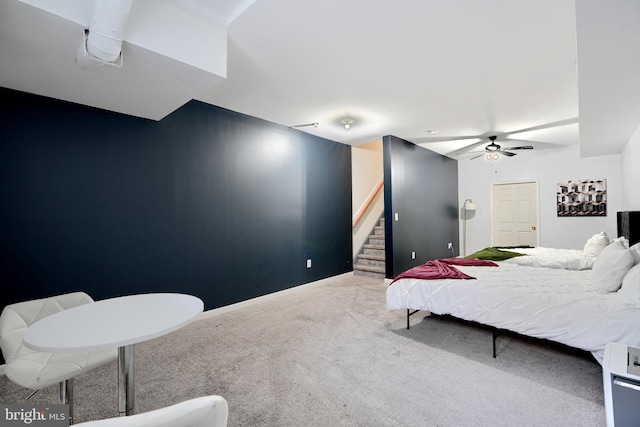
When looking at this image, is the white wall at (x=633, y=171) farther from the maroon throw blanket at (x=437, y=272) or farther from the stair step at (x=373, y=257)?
the stair step at (x=373, y=257)

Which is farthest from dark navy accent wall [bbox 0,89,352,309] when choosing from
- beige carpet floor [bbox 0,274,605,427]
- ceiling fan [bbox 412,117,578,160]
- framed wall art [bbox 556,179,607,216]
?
framed wall art [bbox 556,179,607,216]

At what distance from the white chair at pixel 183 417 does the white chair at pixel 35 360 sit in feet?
3.90

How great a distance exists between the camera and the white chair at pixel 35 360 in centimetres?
A: 139

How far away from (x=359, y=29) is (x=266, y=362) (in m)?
2.80

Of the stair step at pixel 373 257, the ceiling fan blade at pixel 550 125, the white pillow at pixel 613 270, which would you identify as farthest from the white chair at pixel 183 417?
the ceiling fan blade at pixel 550 125

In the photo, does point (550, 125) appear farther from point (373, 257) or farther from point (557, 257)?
point (373, 257)

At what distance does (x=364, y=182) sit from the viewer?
6.68 m

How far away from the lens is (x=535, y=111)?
3.99 meters

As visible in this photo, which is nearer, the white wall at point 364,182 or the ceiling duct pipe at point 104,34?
the ceiling duct pipe at point 104,34

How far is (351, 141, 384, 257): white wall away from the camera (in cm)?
632

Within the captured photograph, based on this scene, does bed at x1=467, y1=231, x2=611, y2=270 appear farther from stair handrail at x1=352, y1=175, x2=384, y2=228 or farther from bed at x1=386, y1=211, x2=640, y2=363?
stair handrail at x1=352, y1=175, x2=384, y2=228

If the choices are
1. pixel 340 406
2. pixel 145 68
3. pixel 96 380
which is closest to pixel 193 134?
pixel 145 68

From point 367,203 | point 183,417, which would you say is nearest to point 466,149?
point 367,203

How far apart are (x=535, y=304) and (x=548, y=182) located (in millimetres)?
5352
